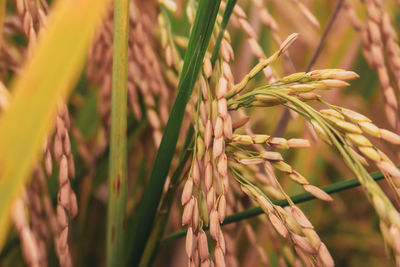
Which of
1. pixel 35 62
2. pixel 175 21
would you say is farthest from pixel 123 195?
pixel 175 21

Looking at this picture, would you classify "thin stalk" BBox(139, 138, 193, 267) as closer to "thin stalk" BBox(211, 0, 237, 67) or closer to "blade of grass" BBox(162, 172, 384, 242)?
"blade of grass" BBox(162, 172, 384, 242)

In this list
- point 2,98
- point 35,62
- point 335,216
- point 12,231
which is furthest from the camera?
point 335,216

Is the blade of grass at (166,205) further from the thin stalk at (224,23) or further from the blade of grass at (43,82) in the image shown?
the blade of grass at (43,82)

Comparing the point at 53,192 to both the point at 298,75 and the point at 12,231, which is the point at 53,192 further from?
the point at 298,75

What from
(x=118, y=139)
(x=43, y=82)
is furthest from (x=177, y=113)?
(x=43, y=82)

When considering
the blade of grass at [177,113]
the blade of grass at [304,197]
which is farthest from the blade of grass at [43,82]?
the blade of grass at [304,197]

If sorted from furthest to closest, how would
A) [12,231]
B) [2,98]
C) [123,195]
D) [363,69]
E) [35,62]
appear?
[363,69] → [12,231] → [123,195] → [2,98] → [35,62]

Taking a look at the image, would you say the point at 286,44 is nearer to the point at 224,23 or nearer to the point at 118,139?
the point at 224,23
